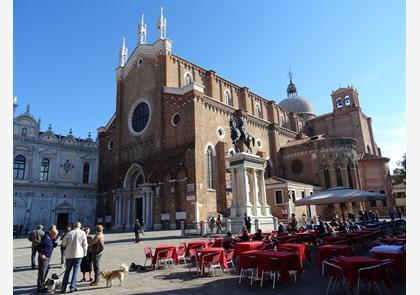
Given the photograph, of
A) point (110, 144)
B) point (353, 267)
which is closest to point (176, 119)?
point (110, 144)

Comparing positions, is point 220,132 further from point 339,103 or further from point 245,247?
point 339,103

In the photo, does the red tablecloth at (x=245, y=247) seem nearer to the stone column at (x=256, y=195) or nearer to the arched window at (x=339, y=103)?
the stone column at (x=256, y=195)

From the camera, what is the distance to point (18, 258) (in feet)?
37.8

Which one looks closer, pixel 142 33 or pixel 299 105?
→ pixel 142 33

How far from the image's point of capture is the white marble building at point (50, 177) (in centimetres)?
3030

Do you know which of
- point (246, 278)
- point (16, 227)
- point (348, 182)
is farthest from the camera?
point (348, 182)

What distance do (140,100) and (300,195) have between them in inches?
726

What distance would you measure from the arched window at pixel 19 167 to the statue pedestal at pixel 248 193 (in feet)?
81.0

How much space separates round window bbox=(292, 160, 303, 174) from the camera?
33750 mm

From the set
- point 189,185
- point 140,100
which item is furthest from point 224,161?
point 140,100

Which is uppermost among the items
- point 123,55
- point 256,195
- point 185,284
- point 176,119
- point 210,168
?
point 123,55

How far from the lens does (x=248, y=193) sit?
58.5ft

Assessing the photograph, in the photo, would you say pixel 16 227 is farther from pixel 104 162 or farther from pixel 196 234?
pixel 196 234

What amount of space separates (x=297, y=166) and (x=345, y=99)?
17907mm
